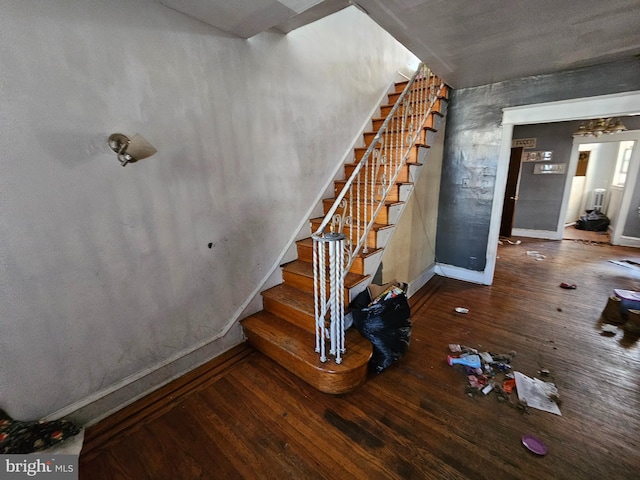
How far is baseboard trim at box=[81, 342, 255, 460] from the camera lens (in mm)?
1547

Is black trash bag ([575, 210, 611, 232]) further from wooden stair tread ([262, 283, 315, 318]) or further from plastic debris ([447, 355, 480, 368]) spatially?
wooden stair tread ([262, 283, 315, 318])

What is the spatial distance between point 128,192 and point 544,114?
4.13m

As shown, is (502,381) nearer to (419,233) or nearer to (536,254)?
(419,233)

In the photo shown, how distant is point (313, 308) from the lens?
2.18 m

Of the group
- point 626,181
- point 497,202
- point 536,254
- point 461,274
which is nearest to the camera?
point 497,202

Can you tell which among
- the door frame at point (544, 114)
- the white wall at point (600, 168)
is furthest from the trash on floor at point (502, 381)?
the white wall at point (600, 168)

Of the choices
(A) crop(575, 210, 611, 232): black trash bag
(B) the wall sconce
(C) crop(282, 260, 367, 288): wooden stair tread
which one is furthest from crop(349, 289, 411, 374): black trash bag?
(A) crop(575, 210, 611, 232): black trash bag

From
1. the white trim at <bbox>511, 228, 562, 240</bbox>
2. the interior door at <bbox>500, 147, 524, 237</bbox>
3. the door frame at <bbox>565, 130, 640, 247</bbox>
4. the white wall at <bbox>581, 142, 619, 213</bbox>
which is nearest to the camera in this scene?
the door frame at <bbox>565, 130, 640, 247</bbox>

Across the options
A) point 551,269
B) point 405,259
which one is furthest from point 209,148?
point 551,269

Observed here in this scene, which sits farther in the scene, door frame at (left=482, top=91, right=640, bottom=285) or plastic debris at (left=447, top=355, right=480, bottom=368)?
door frame at (left=482, top=91, right=640, bottom=285)

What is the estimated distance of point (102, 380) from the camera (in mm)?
1658

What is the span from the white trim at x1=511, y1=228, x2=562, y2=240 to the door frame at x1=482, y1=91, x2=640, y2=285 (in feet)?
12.7

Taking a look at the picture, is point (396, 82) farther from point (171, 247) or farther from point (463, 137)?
point (171, 247)

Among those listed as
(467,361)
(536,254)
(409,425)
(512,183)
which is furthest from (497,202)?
(512,183)
